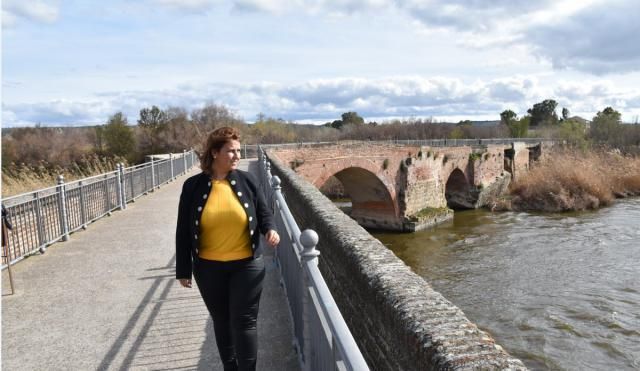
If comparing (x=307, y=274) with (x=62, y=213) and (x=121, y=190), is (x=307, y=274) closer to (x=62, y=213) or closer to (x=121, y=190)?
(x=62, y=213)

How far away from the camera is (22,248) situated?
21.9 ft

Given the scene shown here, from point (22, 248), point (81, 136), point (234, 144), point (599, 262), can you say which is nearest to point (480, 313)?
point (599, 262)

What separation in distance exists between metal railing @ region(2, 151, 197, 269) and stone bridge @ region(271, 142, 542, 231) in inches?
389

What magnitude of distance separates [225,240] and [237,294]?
1.05 ft

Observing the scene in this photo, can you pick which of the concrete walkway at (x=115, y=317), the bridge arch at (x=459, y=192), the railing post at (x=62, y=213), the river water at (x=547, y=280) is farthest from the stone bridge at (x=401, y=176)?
the concrete walkway at (x=115, y=317)

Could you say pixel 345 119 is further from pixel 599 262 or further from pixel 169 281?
pixel 169 281

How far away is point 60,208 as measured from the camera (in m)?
7.82

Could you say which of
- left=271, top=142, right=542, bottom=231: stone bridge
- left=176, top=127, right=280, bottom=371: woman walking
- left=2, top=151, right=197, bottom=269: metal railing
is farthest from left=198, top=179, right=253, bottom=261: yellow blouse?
left=271, top=142, right=542, bottom=231: stone bridge

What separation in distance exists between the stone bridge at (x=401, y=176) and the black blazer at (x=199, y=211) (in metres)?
17.7

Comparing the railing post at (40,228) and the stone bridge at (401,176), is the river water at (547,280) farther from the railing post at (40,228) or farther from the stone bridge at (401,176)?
the railing post at (40,228)

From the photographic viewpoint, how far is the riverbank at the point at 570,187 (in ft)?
100.0

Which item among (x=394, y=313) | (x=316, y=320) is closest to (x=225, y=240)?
(x=316, y=320)

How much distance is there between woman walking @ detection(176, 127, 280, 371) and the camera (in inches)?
110

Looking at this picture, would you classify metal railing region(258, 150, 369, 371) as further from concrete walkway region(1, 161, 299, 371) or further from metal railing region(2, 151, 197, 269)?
metal railing region(2, 151, 197, 269)
